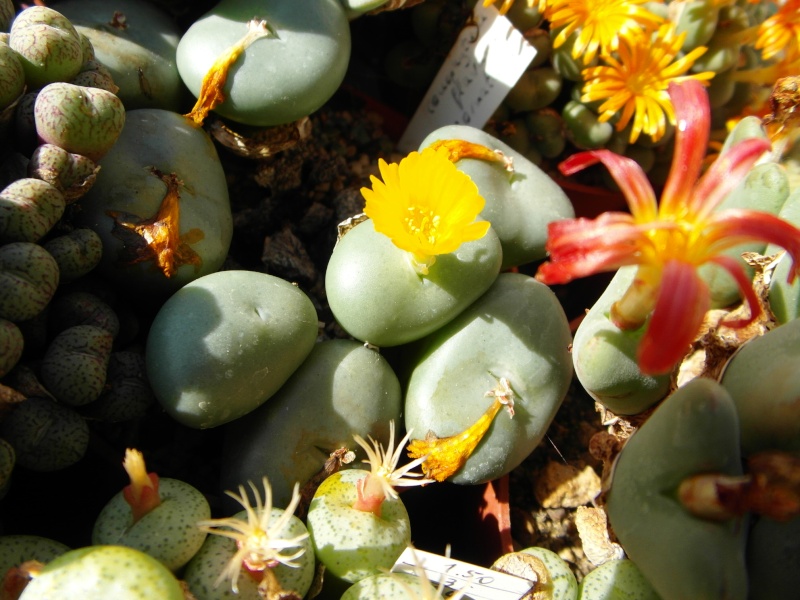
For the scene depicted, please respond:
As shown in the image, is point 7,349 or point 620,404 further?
point 620,404

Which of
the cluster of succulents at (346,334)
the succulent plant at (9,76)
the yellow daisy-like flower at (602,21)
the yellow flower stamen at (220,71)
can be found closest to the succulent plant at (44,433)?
the cluster of succulents at (346,334)

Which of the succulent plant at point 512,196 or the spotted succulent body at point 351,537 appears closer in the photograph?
the spotted succulent body at point 351,537

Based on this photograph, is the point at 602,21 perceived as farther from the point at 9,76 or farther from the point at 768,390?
the point at 9,76

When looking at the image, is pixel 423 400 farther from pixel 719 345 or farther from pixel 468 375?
pixel 719 345

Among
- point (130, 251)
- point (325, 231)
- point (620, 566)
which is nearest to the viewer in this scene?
point (620, 566)

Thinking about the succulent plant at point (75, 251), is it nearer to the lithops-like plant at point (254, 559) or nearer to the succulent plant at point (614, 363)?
the lithops-like plant at point (254, 559)

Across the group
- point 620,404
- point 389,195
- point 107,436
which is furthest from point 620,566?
point 107,436
